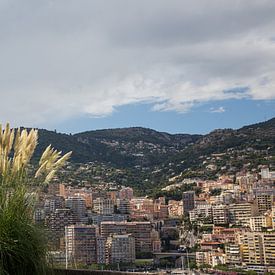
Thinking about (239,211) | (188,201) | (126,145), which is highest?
(126,145)

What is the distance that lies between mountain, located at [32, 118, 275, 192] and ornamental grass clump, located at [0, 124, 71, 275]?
39.3 meters

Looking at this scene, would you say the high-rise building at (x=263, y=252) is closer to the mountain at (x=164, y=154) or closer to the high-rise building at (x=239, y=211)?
the high-rise building at (x=239, y=211)

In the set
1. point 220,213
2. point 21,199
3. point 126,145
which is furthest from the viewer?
point 126,145

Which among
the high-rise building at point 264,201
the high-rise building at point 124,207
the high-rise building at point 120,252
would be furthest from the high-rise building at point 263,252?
the high-rise building at point 124,207

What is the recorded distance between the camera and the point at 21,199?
2.56 meters

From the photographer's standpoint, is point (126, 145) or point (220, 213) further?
point (126, 145)

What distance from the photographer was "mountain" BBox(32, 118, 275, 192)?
50406mm

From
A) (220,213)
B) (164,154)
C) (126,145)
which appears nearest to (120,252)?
(220,213)

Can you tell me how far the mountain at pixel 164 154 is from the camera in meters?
50.4

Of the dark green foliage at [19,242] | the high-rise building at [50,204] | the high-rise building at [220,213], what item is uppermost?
the high-rise building at [50,204]

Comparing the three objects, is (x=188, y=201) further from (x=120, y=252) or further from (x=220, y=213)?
(x=120, y=252)

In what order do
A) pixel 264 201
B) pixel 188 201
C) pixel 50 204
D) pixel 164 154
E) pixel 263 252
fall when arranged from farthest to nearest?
pixel 164 154 → pixel 188 201 → pixel 264 201 → pixel 263 252 → pixel 50 204

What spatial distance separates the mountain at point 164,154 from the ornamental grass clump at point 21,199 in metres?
39.3

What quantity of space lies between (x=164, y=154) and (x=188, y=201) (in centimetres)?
2930
